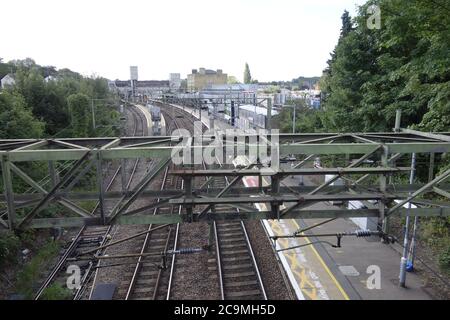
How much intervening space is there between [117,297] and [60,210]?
26.1ft

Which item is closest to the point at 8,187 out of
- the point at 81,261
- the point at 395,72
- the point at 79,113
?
the point at 81,261

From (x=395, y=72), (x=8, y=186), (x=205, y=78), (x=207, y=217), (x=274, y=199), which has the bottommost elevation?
(x=207, y=217)

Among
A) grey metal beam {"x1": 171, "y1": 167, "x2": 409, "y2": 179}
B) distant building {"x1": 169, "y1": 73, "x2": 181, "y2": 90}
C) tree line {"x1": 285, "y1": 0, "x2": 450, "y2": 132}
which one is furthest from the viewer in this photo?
distant building {"x1": 169, "y1": 73, "x2": 181, "y2": 90}

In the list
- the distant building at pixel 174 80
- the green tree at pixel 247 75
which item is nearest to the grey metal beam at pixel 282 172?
the distant building at pixel 174 80

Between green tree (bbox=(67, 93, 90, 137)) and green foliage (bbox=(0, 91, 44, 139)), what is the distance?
7.06 metres

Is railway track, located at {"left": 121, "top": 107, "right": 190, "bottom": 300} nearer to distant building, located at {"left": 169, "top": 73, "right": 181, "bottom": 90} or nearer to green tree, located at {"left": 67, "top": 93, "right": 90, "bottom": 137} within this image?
green tree, located at {"left": 67, "top": 93, "right": 90, "bottom": 137}

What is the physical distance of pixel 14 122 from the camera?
55.3 ft

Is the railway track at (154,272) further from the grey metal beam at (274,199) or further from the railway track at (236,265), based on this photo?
the grey metal beam at (274,199)

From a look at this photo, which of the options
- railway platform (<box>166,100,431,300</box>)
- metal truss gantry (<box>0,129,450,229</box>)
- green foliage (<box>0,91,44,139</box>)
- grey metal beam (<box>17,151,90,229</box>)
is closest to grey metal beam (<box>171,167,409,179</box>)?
metal truss gantry (<box>0,129,450,229</box>)

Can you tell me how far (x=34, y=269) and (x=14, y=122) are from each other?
8.06 metres

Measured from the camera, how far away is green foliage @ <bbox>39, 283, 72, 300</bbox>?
32.7 ft

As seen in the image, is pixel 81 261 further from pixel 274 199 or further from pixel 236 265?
pixel 274 199
